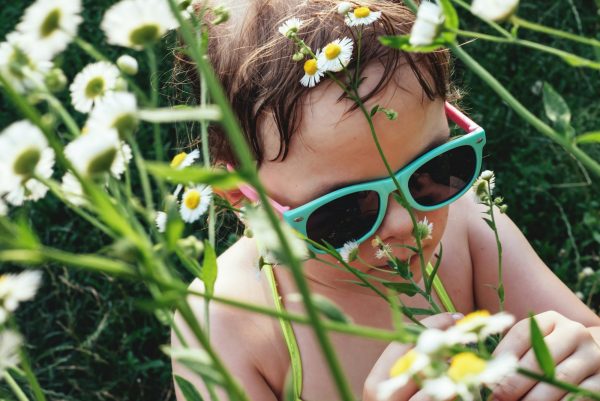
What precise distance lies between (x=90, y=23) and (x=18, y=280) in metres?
1.51

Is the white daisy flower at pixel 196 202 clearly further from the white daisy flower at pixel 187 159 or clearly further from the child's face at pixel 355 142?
the child's face at pixel 355 142

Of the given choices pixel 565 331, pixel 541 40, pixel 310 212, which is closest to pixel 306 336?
pixel 310 212

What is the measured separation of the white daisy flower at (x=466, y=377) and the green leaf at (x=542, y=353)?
37 millimetres

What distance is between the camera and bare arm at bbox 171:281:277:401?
0.94m

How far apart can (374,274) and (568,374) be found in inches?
11.4

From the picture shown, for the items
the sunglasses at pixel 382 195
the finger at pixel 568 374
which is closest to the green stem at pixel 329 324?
the finger at pixel 568 374

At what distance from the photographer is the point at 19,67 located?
31 cm

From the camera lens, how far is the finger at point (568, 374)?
607 mm

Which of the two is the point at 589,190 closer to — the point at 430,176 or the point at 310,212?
the point at 430,176

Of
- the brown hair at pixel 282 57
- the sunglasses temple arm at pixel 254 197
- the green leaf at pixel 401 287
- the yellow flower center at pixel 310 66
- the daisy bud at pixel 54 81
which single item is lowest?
the sunglasses temple arm at pixel 254 197

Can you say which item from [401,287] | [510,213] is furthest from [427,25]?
[510,213]

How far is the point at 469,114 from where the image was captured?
153 cm

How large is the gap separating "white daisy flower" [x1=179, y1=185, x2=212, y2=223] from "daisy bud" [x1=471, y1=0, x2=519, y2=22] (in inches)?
8.5

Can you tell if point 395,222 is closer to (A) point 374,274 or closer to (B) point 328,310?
(A) point 374,274
